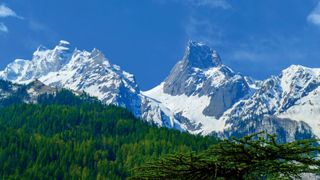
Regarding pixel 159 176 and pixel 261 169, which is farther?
pixel 159 176

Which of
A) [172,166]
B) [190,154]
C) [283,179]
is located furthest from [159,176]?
[283,179]

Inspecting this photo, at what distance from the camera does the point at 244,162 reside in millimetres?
17594

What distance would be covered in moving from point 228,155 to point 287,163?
173cm

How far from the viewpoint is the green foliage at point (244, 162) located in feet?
53.2

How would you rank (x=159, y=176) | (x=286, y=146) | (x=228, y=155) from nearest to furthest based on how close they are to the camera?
(x=286, y=146) < (x=228, y=155) < (x=159, y=176)

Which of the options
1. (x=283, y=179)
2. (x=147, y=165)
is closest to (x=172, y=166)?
(x=147, y=165)

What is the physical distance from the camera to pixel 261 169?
57.5ft

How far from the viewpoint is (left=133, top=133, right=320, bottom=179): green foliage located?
16219 mm

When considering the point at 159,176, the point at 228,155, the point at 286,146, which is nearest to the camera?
the point at 286,146

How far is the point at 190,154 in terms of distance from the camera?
16.9 metres

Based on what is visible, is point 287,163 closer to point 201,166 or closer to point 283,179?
point 283,179

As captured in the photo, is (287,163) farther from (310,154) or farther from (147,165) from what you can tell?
(147,165)

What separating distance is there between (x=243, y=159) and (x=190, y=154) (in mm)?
1752

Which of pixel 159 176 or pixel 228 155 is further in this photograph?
pixel 159 176
